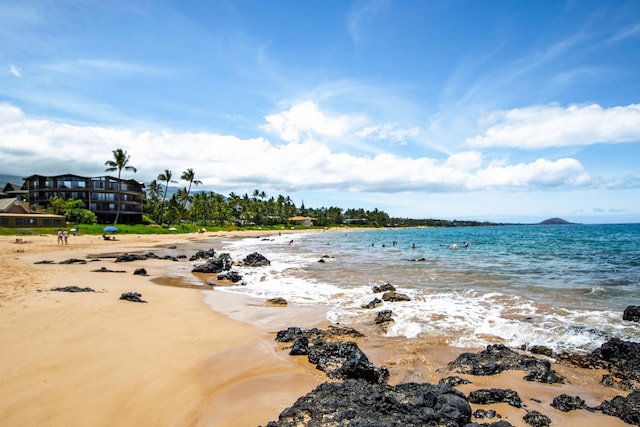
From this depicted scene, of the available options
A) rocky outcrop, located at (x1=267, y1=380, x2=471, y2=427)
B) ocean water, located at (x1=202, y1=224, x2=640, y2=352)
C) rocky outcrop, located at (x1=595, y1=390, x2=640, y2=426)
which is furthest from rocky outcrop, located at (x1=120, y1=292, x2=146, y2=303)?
rocky outcrop, located at (x1=595, y1=390, x2=640, y2=426)

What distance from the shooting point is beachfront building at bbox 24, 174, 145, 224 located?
7081cm

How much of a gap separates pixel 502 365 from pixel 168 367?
7308 mm

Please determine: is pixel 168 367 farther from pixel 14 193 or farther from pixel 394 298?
pixel 14 193

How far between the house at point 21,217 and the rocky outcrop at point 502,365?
212ft

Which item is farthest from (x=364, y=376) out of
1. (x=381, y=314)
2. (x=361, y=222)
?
(x=361, y=222)

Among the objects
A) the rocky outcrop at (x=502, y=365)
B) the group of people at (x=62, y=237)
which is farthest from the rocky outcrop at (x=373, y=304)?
the group of people at (x=62, y=237)

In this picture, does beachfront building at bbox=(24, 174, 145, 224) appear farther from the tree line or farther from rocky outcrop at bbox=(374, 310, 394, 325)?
rocky outcrop at bbox=(374, 310, 394, 325)

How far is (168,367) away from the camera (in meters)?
7.33

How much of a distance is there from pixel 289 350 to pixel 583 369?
6.97m

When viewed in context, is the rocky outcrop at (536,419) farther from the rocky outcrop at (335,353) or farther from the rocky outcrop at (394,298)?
the rocky outcrop at (394,298)

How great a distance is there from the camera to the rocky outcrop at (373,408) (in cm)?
443

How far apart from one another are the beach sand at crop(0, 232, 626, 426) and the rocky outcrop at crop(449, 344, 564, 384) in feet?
0.72

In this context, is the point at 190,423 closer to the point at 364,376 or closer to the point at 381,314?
the point at 364,376

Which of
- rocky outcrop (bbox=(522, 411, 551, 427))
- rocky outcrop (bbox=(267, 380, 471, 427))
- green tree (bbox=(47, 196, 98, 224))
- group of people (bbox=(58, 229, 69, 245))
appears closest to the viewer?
rocky outcrop (bbox=(267, 380, 471, 427))
